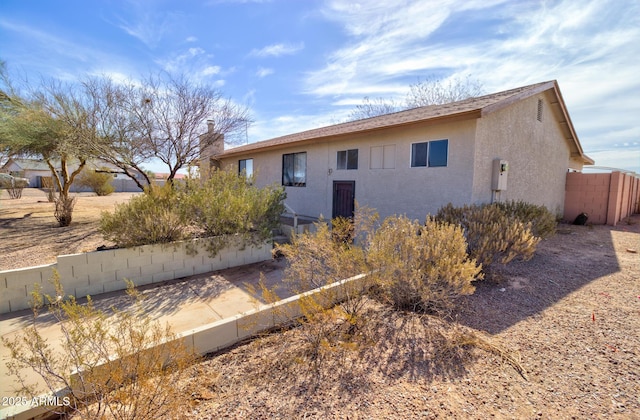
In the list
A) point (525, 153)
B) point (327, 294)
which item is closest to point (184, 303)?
point (327, 294)

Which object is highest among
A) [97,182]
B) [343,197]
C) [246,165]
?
[246,165]

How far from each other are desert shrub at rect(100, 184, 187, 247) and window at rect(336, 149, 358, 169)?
5610 mm

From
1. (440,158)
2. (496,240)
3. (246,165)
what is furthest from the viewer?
(246,165)

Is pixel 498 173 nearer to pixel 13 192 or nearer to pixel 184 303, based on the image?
pixel 184 303

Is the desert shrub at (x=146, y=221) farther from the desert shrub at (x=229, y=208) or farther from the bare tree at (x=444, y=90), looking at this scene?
the bare tree at (x=444, y=90)

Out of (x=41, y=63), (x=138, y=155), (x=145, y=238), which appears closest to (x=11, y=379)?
(x=145, y=238)

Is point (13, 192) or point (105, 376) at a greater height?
point (13, 192)

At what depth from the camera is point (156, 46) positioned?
31.8 feet

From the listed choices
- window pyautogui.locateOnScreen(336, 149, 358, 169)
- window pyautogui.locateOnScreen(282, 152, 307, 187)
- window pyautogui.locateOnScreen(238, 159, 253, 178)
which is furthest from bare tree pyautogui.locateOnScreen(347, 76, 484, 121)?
window pyautogui.locateOnScreen(336, 149, 358, 169)

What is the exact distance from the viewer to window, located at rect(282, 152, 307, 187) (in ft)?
38.2

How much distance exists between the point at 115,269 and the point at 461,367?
237 inches

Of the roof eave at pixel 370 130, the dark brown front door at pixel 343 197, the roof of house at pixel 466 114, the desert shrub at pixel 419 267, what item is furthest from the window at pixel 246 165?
the desert shrub at pixel 419 267

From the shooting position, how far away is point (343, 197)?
9.98 m

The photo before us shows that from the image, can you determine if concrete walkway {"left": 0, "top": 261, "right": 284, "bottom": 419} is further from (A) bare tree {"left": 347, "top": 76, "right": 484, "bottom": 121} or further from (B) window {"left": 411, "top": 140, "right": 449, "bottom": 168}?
(A) bare tree {"left": 347, "top": 76, "right": 484, "bottom": 121}
